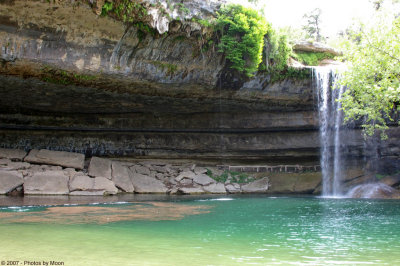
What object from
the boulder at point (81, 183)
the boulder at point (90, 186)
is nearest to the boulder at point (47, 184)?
the boulder at point (81, 183)

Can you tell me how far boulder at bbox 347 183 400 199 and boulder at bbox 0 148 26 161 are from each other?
17187 mm

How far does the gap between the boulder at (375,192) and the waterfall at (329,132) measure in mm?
1102

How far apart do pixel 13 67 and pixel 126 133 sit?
908 centimetres

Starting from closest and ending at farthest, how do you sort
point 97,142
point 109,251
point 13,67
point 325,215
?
point 109,251 < point 325,215 < point 13,67 < point 97,142

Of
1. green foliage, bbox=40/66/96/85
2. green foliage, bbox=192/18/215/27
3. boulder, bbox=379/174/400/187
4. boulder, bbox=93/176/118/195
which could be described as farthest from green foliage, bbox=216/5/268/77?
boulder, bbox=379/174/400/187

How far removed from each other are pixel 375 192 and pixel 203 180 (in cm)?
902

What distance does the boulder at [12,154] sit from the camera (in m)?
17.1

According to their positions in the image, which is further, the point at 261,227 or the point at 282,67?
the point at 282,67

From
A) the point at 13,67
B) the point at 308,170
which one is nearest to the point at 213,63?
the point at 13,67

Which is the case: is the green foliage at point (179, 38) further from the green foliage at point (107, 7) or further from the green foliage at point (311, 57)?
the green foliage at point (311, 57)

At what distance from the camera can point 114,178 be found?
18000 millimetres

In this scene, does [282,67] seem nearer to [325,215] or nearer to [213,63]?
[213,63]

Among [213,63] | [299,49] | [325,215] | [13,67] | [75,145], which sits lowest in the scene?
[325,215]

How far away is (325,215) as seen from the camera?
32.6 feet
